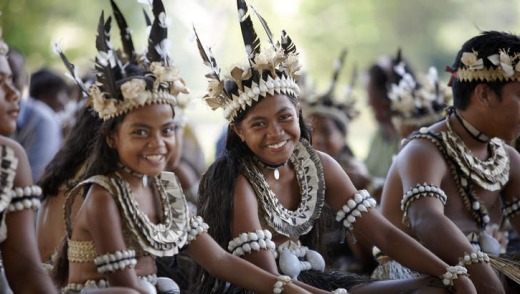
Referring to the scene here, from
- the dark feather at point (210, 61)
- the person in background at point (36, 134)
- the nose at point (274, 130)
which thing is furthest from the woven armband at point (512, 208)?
the person in background at point (36, 134)

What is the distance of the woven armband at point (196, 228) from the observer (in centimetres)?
352

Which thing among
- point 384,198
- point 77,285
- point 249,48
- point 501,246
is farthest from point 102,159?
point 501,246

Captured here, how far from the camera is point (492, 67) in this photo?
13.7 feet

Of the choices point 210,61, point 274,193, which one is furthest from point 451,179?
point 210,61

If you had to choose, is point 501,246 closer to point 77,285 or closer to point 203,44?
point 203,44

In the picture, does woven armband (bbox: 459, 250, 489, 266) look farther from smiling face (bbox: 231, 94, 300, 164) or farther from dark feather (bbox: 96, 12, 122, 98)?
dark feather (bbox: 96, 12, 122, 98)

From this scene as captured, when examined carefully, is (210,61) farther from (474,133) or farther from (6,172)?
(474,133)

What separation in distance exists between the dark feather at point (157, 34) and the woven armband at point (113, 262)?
81 cm

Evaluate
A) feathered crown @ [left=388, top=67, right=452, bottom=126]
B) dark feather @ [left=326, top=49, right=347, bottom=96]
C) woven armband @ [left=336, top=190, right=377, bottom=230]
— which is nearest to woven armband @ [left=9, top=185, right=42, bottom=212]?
woven armband @ [left=336, top=190, right=377, bottom=230]

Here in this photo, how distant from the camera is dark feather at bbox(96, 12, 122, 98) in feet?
11.3

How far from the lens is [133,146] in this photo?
340 cm

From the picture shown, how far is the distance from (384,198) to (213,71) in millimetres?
1081

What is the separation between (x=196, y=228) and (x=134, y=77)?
1.97 ft

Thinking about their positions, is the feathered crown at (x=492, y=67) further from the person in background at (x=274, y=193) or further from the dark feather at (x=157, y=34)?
the dark feather at (x=157, y=34)
